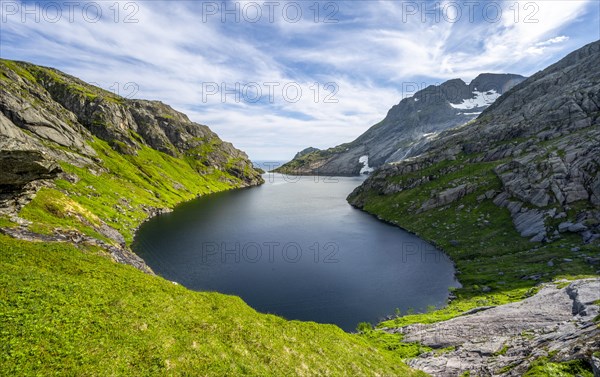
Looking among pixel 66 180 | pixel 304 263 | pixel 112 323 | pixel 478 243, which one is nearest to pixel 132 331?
pixel 112 323

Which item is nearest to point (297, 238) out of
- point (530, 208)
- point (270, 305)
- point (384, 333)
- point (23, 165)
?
point (270, 305)

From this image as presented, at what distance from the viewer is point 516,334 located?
35.4 meters

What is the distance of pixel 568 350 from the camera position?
22250mm

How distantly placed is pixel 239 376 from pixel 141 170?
190 metres

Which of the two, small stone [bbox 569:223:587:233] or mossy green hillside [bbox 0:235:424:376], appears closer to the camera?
mossy green hillside [bbox 0:235:424:376]

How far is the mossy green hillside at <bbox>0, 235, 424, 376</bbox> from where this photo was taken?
54.3 feet

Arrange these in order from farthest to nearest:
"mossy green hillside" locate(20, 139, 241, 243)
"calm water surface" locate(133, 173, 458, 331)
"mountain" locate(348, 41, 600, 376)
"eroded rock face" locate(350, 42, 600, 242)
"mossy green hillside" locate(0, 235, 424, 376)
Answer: "eroded rock face" locate(350, 42, 600, 242), "calm water surface" locate(133, 173, 458, 331), "mossy green hillside" locate(20, 139, 241, 243), "mountain" locate(348, 41, 600, 376), "mossy green hillside" locate(0, 235, 424, 376)

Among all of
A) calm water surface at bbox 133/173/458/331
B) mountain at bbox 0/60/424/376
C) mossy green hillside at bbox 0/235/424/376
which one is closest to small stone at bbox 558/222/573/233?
calm water surface at bbox 133/173/458/331

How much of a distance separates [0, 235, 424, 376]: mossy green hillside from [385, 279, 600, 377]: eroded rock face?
24.9 feet

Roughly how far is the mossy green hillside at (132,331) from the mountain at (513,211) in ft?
44.1

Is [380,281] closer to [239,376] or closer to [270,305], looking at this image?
[270,305]

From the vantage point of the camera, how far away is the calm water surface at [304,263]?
2372 inches

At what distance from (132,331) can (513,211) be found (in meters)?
107

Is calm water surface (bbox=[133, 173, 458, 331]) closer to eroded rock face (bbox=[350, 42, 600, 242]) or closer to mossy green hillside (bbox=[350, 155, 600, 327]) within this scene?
mossy green hillside (bbox=[350, 155, 600, 327])
